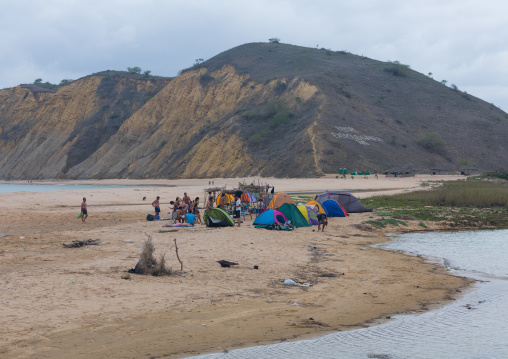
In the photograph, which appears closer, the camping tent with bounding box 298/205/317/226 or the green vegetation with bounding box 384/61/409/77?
the camping tent with bounding box 298/205/317/226

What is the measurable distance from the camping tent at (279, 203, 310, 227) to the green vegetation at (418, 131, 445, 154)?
61471 millimetres

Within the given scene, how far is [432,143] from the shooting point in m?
79.2

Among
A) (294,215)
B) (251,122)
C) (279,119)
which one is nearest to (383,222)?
(294,215)

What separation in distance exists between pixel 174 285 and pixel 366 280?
15.2 ft

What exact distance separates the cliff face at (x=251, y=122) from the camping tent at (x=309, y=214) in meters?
37.8

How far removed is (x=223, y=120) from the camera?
3302 inches

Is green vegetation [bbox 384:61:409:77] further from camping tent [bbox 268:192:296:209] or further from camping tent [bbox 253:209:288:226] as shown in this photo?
camping tent [bbox 253:209:288:226]

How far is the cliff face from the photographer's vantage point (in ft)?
237

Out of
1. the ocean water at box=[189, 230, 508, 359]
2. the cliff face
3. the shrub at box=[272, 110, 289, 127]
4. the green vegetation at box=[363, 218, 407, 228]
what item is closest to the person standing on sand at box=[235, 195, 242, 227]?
the green vegetation at box=[363, 218, 407, 228]

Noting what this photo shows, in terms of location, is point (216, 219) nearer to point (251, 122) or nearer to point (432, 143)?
point (251, 122)

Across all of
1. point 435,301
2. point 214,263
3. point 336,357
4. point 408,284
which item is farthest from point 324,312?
point 214,263

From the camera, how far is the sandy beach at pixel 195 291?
313 inches

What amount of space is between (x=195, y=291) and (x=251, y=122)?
70.2m

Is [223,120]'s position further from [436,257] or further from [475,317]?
[475,317]
